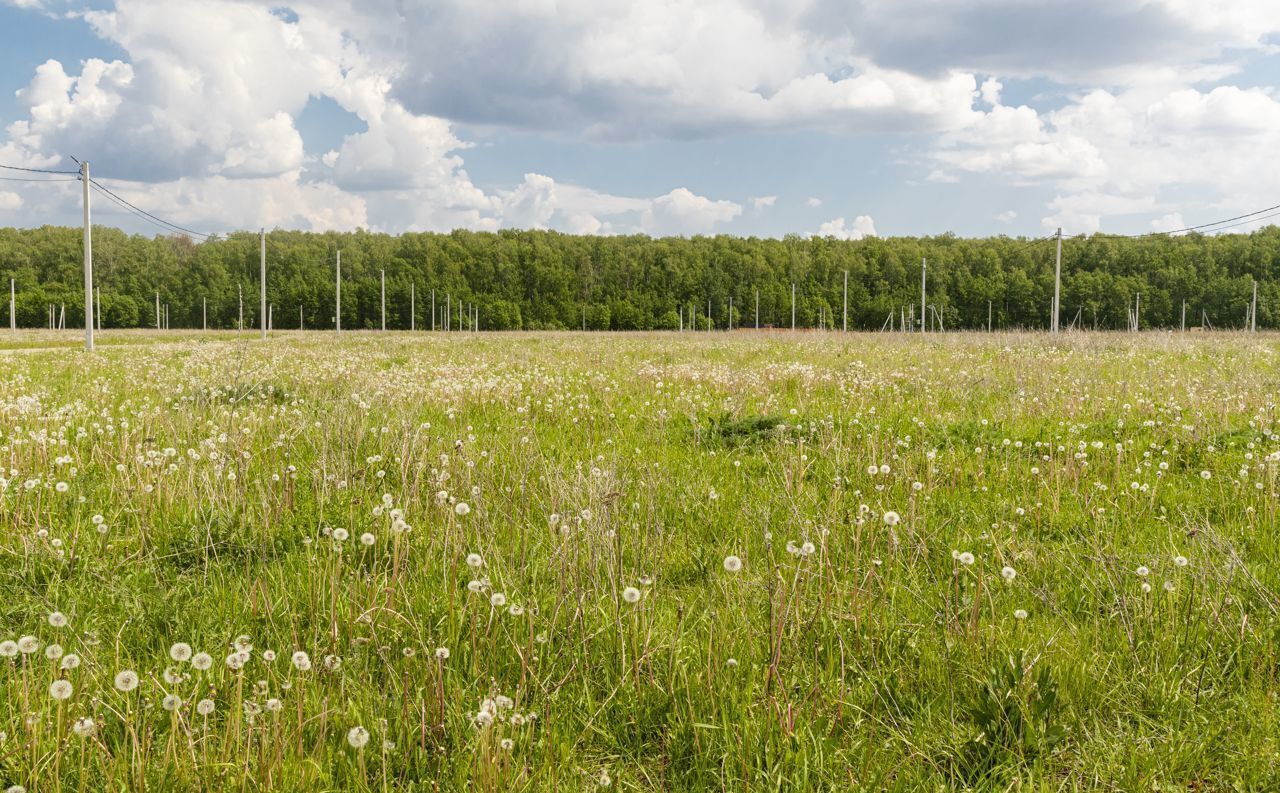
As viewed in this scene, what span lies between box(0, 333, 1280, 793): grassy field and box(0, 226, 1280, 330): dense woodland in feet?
354

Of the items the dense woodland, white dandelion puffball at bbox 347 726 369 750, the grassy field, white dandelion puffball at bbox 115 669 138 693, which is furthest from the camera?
the dense woodland

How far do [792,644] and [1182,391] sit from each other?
8.97 m

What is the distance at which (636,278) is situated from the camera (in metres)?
125

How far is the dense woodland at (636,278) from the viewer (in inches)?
4077

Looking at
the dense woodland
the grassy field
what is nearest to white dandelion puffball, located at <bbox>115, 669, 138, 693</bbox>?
the grassy field

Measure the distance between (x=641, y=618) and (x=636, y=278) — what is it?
124 m

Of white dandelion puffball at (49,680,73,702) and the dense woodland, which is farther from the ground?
the dense woodland

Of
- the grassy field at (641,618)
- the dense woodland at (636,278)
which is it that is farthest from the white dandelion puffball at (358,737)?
the dense woodland at (636,278)

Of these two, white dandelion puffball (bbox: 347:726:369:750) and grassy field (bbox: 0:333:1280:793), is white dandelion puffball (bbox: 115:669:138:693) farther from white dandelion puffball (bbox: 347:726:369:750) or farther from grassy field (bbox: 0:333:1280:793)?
white dandelion puffball (bbox: 347:726:369:750)

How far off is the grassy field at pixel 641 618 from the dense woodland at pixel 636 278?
10803 cm

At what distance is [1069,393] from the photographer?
907 centimetres

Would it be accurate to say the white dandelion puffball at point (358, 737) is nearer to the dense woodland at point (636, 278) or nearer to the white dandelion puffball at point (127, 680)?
the white dandelion puffball at point (127, 680)

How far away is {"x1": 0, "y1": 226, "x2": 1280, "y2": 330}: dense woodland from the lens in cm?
10356

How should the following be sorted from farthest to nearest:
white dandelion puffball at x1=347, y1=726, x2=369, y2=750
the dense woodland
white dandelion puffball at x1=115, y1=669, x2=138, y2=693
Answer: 1. the dense woodland
2. white dandelion puffball at x1=115, y1=669, x2=138, y2=693
3. white dandelion puffball at x1=347, y1=726, x2=369, y2=750
